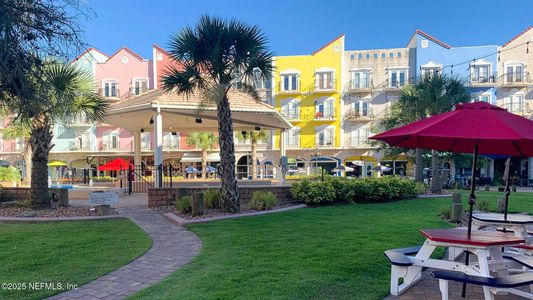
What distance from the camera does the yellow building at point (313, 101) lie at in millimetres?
39688

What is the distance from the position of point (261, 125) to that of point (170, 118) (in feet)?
15.1

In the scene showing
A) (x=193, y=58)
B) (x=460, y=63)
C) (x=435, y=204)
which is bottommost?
(x=435, y=204)

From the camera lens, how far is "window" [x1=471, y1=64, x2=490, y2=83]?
1452 inches

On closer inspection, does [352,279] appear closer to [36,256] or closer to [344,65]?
[36,256]

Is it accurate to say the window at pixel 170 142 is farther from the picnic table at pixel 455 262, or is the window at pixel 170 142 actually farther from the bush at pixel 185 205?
the picnic table at pixel 455 262

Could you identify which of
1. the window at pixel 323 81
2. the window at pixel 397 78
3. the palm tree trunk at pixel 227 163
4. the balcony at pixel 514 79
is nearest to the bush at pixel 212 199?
the palm tree trunk at pixel 227 163

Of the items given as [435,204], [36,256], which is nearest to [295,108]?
[435,204]

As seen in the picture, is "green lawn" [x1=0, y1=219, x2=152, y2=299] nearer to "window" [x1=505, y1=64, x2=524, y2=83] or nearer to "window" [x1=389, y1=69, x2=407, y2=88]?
"window" [x1=389, y1=69, x2=407, y2=88]

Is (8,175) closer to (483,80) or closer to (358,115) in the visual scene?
(358,115)

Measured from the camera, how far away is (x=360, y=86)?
39.4 metres

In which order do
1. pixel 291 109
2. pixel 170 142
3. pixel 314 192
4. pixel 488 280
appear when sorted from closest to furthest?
pixel 488 280 < pixel 314 192 < pixel 291 109 < pixel 170 142

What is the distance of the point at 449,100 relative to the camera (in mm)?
18562

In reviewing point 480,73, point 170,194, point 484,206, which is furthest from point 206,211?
point 480,73

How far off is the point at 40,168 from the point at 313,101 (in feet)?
106
